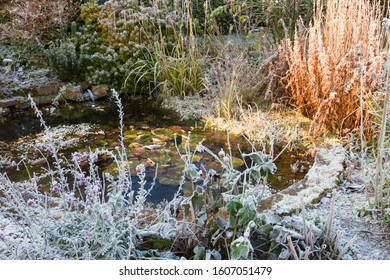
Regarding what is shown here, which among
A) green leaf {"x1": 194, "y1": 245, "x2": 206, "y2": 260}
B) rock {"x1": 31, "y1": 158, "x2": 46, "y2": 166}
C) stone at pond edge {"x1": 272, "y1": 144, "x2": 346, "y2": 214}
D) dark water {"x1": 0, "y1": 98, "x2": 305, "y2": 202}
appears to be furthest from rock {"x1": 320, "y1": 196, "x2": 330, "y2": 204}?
rock {"x1": 31, "y1": 158, "x2": 46, "y2": 166}

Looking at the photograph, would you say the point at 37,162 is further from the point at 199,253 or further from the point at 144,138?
the point at 199,253

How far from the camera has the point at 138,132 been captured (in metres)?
4.25

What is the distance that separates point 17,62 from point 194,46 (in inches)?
86.5

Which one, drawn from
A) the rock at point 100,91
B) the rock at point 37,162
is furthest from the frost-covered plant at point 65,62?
the rock at point 37,162

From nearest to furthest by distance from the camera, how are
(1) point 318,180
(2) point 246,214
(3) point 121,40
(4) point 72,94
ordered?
(2) point 246,214
(1) point 318,180
(4) point 72,94
(3) point 121,40

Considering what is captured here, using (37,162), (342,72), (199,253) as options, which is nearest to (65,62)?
(37,162)

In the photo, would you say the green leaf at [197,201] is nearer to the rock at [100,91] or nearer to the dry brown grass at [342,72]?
the dry brown grass at [342,72]

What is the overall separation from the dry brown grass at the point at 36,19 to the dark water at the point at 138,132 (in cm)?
133

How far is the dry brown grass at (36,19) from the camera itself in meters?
5.88

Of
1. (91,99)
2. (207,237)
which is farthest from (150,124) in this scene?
(207,237)

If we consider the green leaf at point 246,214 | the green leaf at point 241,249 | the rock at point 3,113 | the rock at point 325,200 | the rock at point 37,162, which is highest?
the green leaf at point 246,214

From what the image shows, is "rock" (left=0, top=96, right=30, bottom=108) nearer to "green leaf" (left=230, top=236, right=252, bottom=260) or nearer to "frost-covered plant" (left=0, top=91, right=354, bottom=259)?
"frost-covered plant" (left=0, top=91, right=354, bottom=259)

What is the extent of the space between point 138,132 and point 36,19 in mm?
2681
